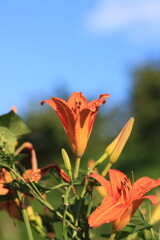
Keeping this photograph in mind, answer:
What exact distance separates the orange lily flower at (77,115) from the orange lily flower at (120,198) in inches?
5.3

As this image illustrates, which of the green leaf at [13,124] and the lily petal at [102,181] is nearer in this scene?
the lily petal at [102,181]

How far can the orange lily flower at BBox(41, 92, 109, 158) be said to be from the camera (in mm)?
917

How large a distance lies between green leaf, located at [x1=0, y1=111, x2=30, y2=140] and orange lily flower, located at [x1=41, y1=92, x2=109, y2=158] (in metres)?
0.08

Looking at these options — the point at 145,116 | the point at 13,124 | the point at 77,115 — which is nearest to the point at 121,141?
the point at 77,115

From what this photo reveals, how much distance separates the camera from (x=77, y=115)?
3.09ft

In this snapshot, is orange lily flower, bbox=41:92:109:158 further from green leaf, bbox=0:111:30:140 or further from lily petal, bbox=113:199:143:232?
lily petal, bbox=113:199:143:232

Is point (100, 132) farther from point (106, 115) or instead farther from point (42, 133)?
point (42, 133)

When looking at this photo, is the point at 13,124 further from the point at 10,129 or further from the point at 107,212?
the point at 107,212

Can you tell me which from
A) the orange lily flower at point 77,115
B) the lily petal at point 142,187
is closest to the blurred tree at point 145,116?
the orange lily flower at point 77,115

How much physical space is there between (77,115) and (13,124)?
0.49 feet

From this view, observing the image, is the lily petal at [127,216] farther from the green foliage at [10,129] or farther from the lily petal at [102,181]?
the green foliage at [10,129]

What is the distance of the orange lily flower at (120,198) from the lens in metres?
0.80

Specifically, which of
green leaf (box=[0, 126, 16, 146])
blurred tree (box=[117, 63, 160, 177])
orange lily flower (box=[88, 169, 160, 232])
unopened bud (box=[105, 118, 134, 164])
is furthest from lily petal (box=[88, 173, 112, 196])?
blurred tree (box=[117, 63, 160, 177])

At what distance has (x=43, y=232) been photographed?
1067 millimetres
